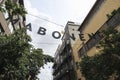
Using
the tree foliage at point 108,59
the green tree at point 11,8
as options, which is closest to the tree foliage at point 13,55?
the green tree at point 11,8

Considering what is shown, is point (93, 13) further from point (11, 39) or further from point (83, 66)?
point (11, 39)

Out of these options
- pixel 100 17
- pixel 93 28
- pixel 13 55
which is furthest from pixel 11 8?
pixel 93 28

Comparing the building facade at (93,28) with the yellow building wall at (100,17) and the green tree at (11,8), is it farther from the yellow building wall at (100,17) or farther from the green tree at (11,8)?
the green tree at (11,8)

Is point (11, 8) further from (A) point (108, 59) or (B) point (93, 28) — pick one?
(B) point (93, 28)

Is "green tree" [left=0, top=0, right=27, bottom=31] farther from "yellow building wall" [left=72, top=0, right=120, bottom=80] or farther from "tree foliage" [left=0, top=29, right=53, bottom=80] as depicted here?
"yellow building wall" [left=72, top=0, right=120, bottom=80]

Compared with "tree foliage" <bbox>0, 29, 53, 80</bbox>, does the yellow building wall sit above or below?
above

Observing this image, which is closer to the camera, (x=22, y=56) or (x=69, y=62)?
(x=22, y=56)

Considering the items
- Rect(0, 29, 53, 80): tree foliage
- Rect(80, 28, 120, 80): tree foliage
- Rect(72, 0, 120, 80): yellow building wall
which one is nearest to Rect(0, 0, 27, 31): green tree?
Rect(0, 29, 53, 80): tree foliage

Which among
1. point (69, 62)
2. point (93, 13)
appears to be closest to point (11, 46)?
point (93, 13)

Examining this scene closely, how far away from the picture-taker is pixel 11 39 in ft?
45.5

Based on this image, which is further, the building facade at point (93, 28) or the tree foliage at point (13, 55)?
the building facade at point (93, 28)

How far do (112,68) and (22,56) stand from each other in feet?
22.2

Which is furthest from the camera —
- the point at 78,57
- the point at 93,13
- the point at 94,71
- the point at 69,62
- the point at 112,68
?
the point at 69,62

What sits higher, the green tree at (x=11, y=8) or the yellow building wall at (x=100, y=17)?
the yellow building wall at (x=100, y=17)
